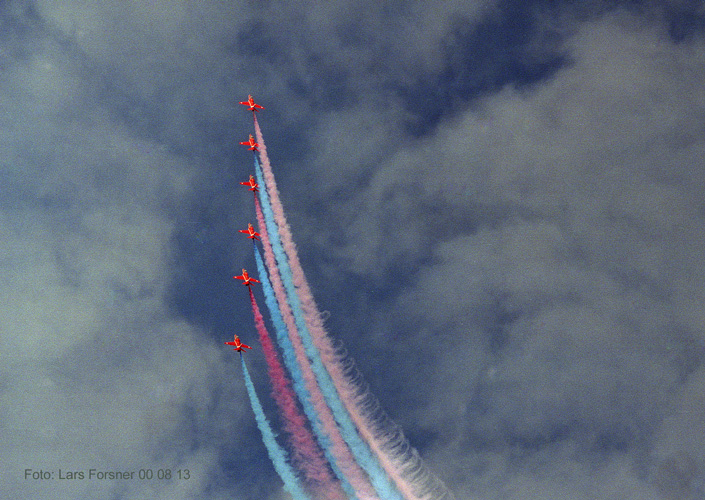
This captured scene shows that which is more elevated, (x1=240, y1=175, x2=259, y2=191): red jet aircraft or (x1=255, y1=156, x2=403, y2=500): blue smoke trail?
(x1=240, y1=175, x2=259, y2=191): red jet aircraft

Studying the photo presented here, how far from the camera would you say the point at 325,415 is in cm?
10019

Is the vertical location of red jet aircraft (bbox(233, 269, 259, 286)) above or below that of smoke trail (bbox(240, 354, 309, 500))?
above

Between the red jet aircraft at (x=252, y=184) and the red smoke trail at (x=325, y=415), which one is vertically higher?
the red jet aircraft at (x=252, y=184)

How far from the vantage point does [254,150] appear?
118m

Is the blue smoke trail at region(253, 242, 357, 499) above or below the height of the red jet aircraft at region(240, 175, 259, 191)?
below

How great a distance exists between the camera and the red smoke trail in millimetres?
97812

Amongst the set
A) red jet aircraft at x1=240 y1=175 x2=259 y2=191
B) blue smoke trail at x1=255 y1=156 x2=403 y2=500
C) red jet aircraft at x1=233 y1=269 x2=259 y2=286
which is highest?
red jet aircraft at x1=240 y1=175 x2=259 y2=191

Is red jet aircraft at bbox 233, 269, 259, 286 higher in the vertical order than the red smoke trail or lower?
higher

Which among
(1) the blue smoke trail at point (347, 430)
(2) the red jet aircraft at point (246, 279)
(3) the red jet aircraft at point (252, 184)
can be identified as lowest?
(1) the blue smoke trail at point (347, 430)

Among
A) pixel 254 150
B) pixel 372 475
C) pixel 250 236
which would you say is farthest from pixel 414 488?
pixel 254 150

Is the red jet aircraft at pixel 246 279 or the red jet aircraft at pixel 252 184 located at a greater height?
the red jet aircraft at pixel 252 184

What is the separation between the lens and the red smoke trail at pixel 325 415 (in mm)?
97812

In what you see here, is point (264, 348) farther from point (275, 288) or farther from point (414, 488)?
point (414, 488)

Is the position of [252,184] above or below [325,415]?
above
